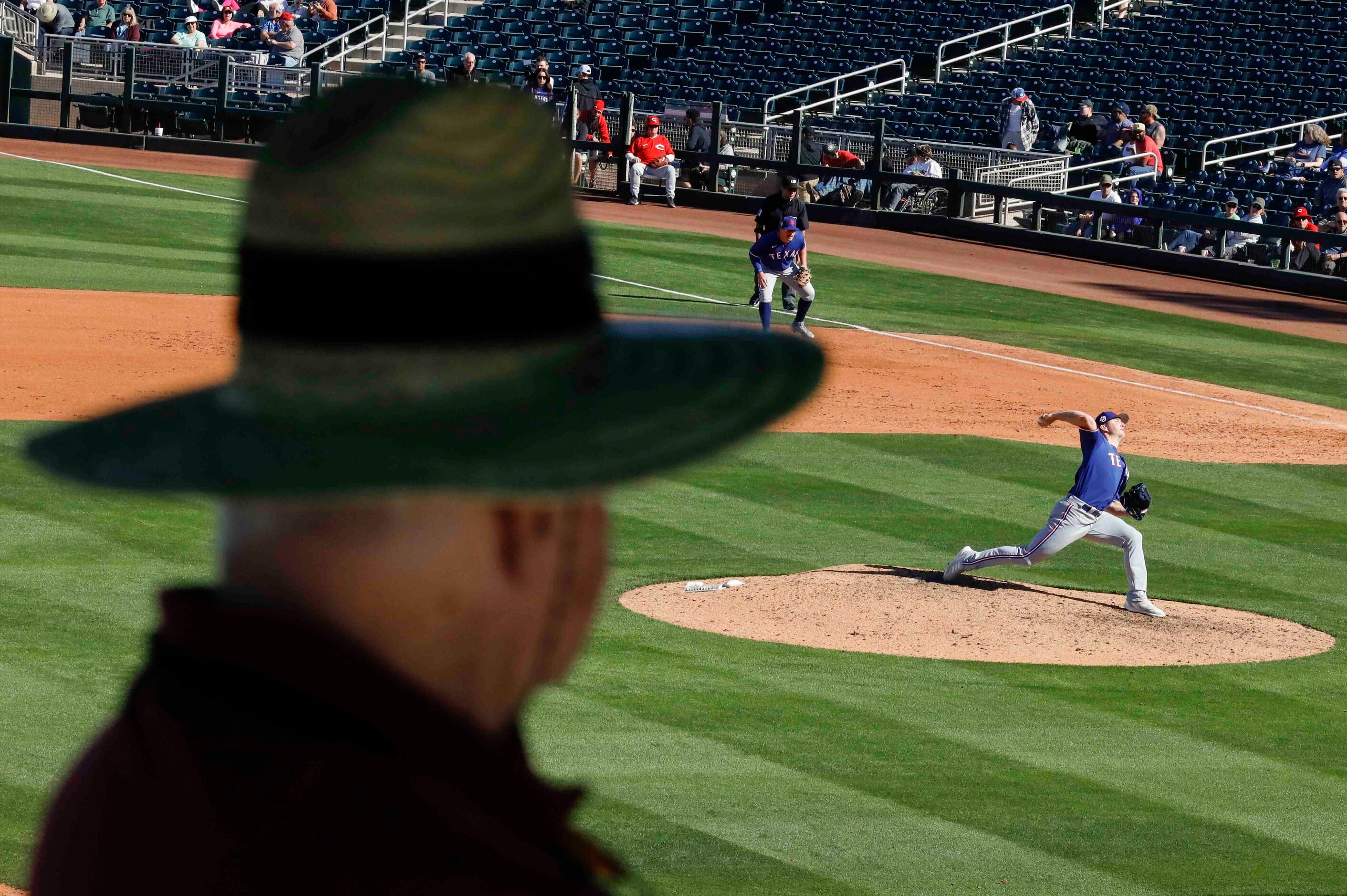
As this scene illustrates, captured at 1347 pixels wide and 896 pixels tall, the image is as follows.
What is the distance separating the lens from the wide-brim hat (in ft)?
3.99

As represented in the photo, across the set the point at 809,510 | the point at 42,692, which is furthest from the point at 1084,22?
the point at 42,692

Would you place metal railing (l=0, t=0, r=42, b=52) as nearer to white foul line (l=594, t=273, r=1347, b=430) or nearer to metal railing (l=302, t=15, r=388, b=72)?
metal railing (l=302, t=15, r=388, b=72)

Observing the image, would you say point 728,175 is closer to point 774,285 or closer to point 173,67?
point 173,67

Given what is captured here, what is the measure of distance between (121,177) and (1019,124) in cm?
1628

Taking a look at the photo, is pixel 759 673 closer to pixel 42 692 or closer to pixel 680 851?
pixel 680 851

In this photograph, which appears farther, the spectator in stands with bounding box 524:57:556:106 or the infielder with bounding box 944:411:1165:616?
the spectator in stands with bounding box 524:57:556:106

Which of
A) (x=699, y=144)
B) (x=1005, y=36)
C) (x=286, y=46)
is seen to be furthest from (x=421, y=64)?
(x=1005, y=36)

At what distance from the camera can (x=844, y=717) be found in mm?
8617

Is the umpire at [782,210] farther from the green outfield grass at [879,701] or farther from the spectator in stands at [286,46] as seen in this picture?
the spectator in stands at [286,46]

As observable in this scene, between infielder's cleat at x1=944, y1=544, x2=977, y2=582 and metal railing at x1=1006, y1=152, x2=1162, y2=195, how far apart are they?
20479 millimetres

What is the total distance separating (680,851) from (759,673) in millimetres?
2753

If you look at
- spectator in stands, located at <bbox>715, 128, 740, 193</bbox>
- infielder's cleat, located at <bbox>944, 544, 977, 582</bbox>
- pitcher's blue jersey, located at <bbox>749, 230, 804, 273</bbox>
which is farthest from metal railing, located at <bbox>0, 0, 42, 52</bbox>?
infielder's cleat, located at <bbox>944, 544, 977, 582</bbox>

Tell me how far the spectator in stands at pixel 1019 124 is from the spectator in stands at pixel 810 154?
3.43 meters

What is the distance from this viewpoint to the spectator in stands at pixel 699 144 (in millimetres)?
35000
